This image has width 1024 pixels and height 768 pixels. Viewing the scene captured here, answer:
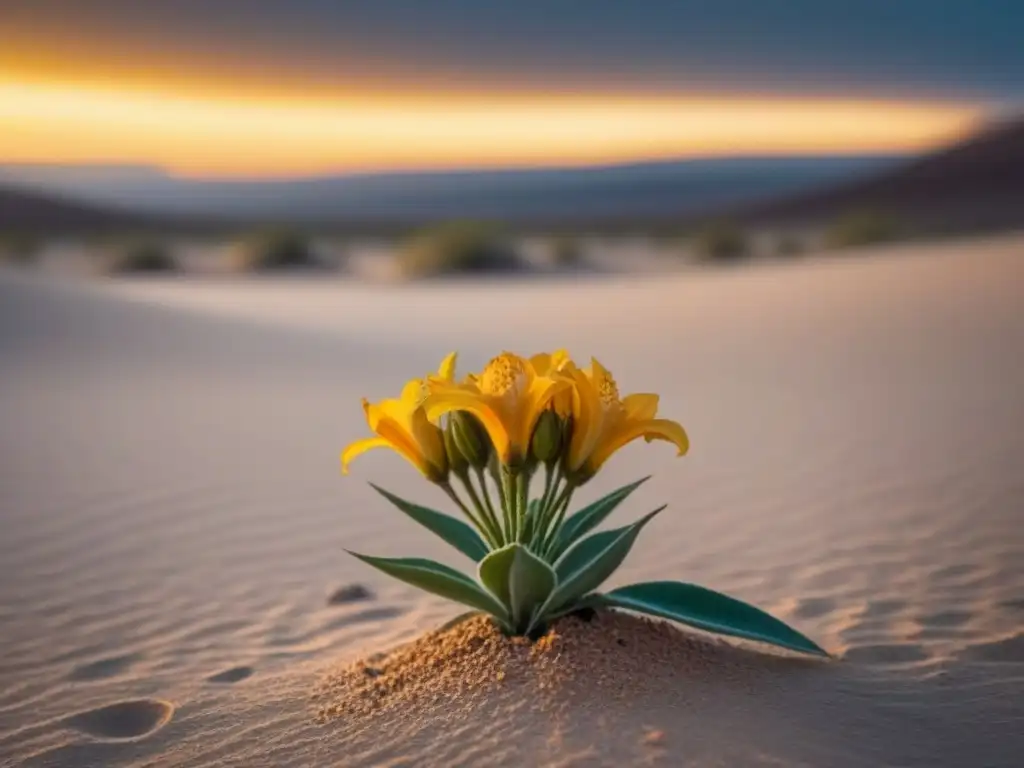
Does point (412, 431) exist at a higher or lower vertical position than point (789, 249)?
lower

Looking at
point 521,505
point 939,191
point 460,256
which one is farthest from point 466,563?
point 939,191

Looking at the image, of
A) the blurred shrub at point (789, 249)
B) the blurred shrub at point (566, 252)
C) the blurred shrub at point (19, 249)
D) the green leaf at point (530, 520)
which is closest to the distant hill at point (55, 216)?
the blurred shrub at point (19, 249)

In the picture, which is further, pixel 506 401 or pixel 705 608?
pixel 705 608

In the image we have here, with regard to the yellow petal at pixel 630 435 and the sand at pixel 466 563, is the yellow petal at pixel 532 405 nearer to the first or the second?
the yellow petal at pixel 630 435

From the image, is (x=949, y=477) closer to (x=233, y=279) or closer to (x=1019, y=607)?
(x=1019, y=607)

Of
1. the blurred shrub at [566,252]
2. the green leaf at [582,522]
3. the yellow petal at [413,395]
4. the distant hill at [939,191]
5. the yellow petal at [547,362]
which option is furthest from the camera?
the distant hill at [939,191]

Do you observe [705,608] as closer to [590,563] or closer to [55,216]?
[590,563]

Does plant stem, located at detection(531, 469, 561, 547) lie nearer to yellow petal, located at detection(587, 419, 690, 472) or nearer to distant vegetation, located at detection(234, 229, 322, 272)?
yellow petal, located at detection(587, 419, 690, 472)
